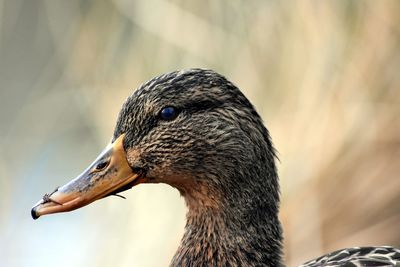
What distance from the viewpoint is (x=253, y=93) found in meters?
2.95

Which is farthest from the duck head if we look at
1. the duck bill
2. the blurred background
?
the blurred background

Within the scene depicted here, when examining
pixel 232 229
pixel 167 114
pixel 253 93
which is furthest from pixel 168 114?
pixel 253 93

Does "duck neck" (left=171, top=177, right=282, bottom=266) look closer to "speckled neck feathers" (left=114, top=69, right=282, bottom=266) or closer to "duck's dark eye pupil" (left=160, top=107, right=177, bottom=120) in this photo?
"speckled neck feathers" (left=114, top=69, right=282, bottom=266)

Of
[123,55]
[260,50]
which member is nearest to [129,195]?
[123,55]

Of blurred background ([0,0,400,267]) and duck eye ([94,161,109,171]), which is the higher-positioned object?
blurred background ([0,0,400,267])

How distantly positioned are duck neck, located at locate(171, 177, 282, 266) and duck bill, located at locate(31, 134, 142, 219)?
17cm

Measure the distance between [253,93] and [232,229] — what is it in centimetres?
116

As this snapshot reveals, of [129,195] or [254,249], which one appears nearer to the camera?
[254,249]

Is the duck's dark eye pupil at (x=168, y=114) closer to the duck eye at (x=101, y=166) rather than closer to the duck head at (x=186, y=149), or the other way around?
the duck head at (x=186, y=149)

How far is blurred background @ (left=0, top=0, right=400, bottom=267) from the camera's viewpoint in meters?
2.86

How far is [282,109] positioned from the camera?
9.78ft

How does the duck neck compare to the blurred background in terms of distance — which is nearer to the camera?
the duck neck

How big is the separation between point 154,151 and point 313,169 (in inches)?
52.0

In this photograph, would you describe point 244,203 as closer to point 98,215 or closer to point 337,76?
point 337,76
